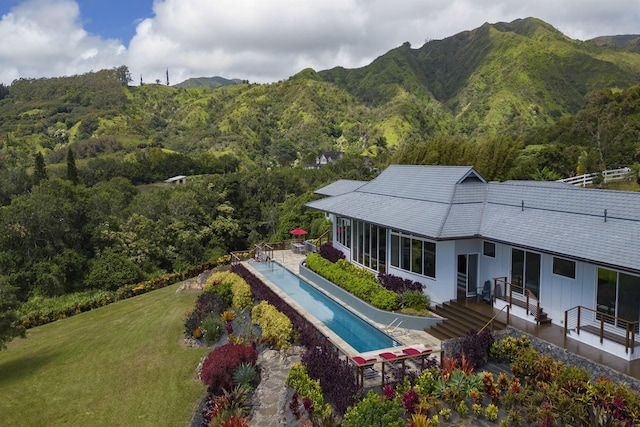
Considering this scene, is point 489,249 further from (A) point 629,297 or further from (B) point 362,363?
(B) point 362,363

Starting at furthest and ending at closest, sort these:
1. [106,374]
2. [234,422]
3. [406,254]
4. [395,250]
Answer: [395,250] < [406,254] < [106,374] < [234,422]

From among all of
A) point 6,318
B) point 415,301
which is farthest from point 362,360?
point 6,318

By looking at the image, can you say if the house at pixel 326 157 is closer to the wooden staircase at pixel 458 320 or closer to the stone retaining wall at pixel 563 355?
the wooden staircase at pixel 458 320

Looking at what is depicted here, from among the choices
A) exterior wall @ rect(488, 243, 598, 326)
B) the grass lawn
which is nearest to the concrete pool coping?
exterior wall @ rect(488, 243, 598, 326)

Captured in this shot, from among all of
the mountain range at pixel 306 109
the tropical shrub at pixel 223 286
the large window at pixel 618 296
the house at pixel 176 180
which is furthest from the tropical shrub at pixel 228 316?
the mountain range at pixel 306 109

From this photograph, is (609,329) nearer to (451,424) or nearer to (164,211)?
(451,424)
